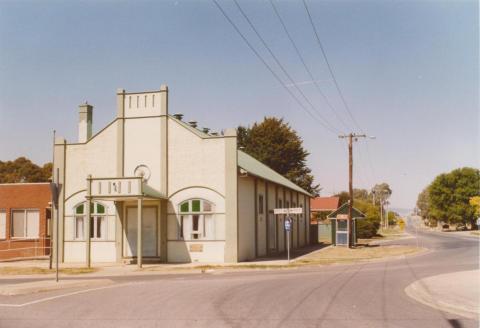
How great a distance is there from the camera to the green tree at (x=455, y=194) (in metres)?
92.1

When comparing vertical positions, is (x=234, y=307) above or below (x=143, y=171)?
below

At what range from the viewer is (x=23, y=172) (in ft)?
262

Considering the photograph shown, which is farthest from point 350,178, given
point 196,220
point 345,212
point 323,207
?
point 323,207

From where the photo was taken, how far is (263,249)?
104 feet

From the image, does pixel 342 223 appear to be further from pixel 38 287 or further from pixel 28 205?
pixel 38 287

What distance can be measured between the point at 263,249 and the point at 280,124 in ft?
112

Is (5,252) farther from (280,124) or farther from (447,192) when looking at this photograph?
(447,192)

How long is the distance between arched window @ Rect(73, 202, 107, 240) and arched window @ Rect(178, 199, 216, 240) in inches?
178

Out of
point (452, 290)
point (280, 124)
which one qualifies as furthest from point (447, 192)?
point (452, 290)

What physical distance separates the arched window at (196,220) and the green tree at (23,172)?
56.5 meters

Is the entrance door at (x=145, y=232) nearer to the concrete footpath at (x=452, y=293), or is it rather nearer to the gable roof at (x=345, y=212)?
the concrete footpath at (x=452, y=293)

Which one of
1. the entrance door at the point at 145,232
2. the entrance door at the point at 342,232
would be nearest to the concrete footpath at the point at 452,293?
the entrance door at the point at 145,232

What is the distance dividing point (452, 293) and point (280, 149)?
1978 inches

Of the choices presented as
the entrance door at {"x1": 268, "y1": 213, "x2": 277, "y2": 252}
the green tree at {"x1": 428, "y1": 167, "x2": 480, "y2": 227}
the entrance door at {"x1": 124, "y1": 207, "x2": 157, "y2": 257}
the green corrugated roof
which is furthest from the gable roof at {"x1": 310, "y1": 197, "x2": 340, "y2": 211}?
the entrance door at {"x1": 124, "y1": 207, "x2": 157, "y2": 257}
